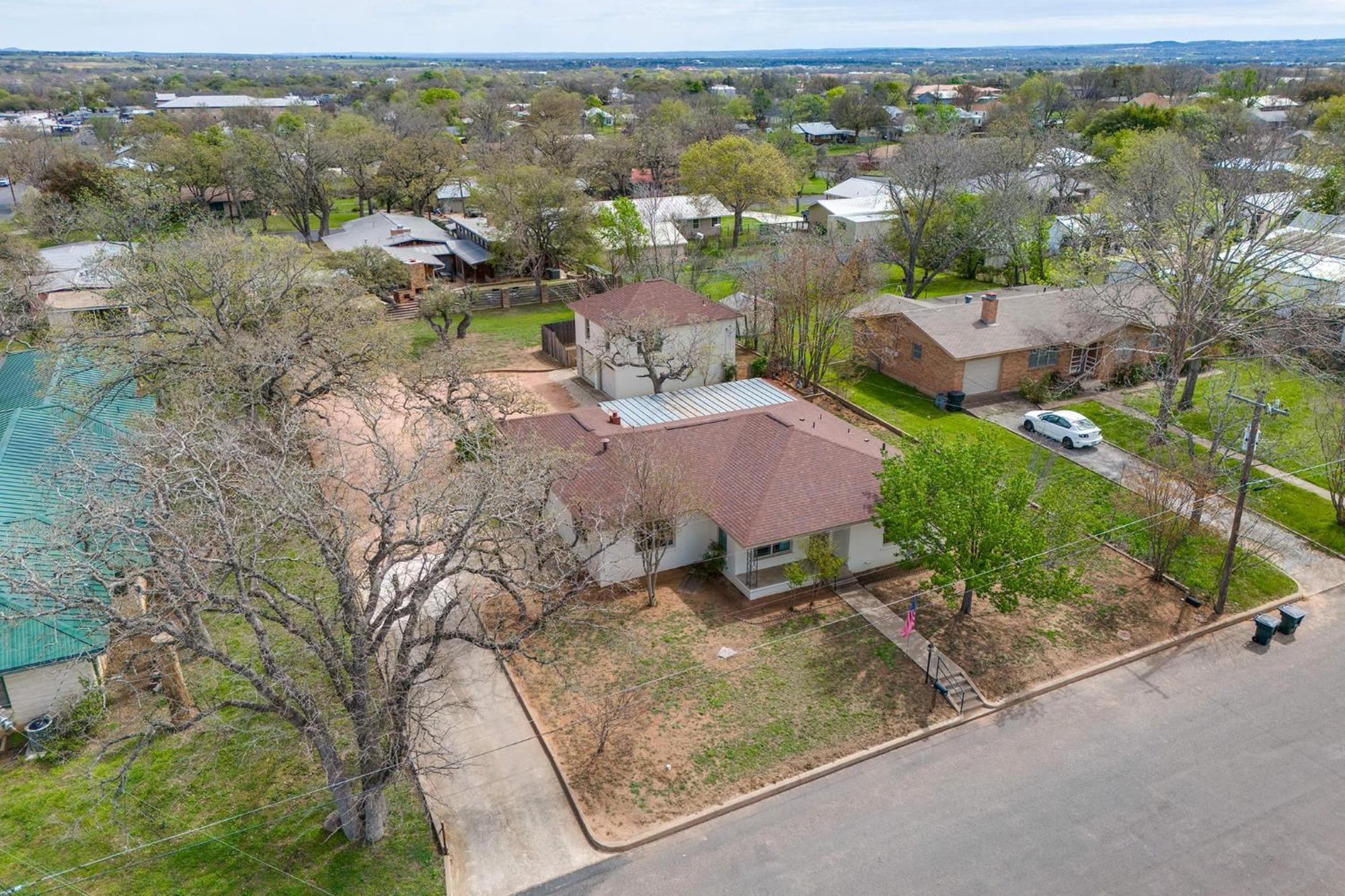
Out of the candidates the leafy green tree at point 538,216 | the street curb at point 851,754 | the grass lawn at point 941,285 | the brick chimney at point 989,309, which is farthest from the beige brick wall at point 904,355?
the leafy green tree at point 538,216

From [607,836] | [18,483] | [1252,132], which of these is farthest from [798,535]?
[1252,132]

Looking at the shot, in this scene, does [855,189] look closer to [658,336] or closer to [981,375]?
[981,375]

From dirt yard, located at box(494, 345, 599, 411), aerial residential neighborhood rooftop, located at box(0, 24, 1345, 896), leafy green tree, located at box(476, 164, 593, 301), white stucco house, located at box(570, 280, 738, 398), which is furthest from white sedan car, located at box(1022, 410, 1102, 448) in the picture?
leafy green tree, located at box(476, 164, 593, 301)

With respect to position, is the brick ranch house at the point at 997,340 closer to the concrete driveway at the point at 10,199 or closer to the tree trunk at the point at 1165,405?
the tree trunk at the point at 1165,405

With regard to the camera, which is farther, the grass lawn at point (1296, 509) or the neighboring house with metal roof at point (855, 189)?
the neighboring house with metal roof at point (855, 189)

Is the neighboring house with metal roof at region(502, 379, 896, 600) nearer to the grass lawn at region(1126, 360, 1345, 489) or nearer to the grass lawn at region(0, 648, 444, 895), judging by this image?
the grass lawn at region(0, 648, 444, 895)

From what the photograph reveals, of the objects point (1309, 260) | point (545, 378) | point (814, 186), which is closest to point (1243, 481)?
point (1309, 260)
